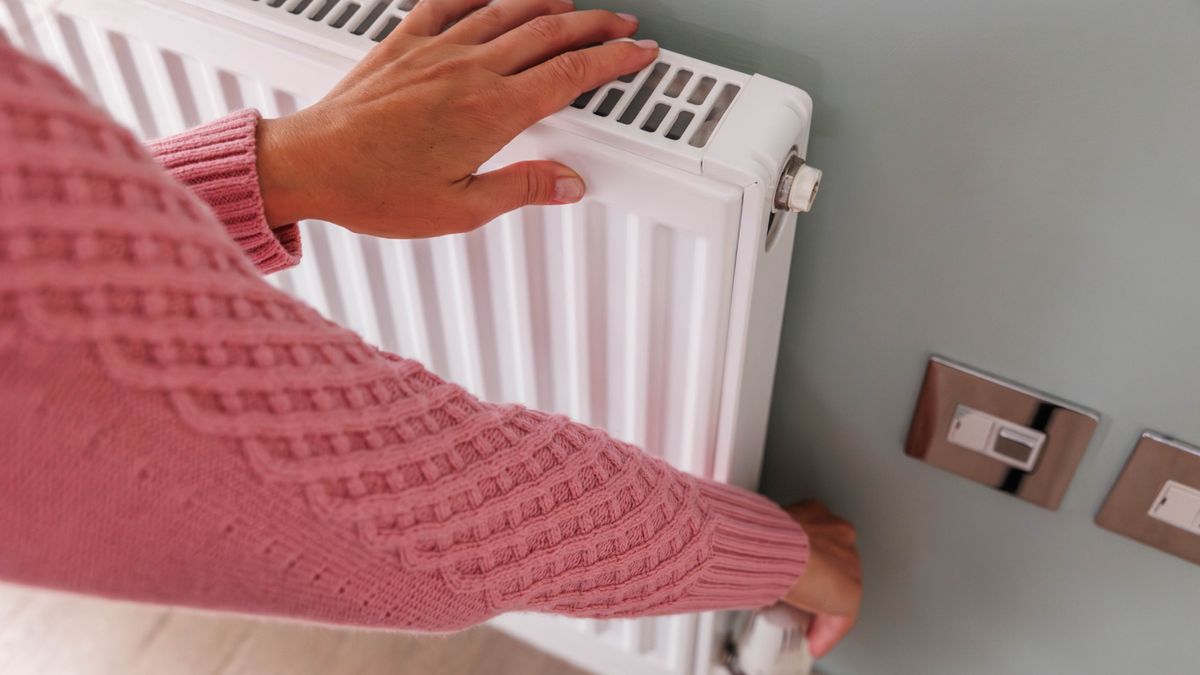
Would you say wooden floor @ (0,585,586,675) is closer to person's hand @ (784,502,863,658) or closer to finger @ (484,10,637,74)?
person's hand @ (784,502,863,658)

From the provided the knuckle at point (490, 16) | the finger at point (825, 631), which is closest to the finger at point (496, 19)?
the knuckle at point (490, 16)

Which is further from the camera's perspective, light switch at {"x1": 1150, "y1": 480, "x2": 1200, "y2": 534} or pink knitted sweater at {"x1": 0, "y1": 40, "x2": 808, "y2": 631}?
light switch at {"x1": 1150, "y1": 480, "x2": 1200, "y2": 534}

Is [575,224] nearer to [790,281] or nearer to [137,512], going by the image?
[790,281]

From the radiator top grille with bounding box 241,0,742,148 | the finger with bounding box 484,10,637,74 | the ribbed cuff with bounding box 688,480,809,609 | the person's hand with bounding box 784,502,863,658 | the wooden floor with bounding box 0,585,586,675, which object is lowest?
the wooden floor with bounding box 0,585,586,675

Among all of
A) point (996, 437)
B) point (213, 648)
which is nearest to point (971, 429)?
point (996, 437)

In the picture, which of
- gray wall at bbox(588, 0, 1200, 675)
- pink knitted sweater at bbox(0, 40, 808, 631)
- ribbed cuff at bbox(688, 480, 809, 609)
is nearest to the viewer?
pink knitted sweater at bbox(0, 40, 808, 631)

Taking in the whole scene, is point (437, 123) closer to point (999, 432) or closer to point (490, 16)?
point (490, 16)

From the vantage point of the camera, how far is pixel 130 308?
34 cm

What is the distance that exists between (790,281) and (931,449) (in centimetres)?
17

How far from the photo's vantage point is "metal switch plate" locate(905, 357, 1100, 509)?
65 centimetres

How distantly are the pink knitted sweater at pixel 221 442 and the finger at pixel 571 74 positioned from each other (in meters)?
0.15

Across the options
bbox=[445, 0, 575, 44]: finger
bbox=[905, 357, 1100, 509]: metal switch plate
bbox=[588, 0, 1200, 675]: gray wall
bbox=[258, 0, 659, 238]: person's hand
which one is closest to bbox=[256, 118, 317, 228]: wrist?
bbox=[258, 0, 659, 238]: person's hand

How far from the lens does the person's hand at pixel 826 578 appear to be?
2.43ft

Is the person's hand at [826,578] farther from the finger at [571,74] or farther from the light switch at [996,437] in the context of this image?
the finger at [571,74]
